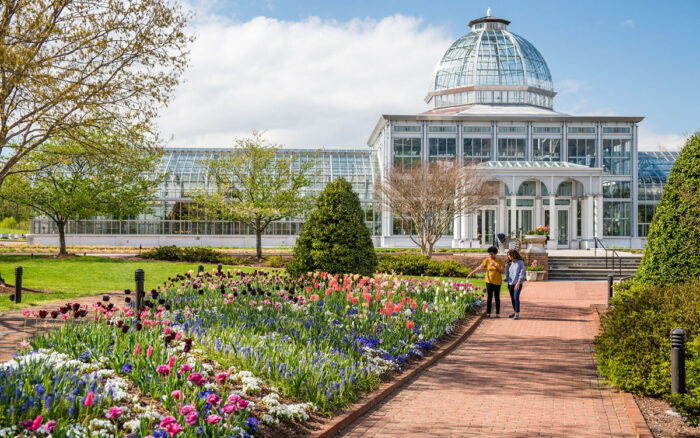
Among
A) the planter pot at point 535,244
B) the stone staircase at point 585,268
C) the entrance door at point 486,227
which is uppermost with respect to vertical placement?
the entrance door at point 486,227

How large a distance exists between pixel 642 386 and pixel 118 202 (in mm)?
29467

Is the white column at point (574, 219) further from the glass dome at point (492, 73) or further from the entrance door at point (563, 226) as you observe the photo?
the glass dome at point (492, 73)

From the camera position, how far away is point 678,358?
676 centimetres

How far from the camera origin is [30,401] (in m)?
4.81

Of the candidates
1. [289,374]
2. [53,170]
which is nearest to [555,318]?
[289,374]

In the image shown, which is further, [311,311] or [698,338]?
[311,311]

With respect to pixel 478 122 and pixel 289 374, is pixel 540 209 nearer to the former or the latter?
pixel 478 122

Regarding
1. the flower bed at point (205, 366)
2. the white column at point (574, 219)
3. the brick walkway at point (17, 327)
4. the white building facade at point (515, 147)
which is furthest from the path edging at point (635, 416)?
the white column at point (574, 219)

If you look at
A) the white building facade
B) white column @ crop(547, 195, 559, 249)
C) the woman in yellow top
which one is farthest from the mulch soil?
white column @ crop(547, 195, 559, 249)

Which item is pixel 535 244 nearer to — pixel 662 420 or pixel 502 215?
pixel 502 215

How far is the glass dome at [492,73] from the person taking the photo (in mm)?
52781

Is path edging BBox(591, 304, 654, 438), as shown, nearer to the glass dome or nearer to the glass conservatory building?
the glass conservatory building

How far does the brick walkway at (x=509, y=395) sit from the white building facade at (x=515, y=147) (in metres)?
25.1

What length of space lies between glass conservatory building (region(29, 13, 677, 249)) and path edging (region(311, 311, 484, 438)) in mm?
33214
